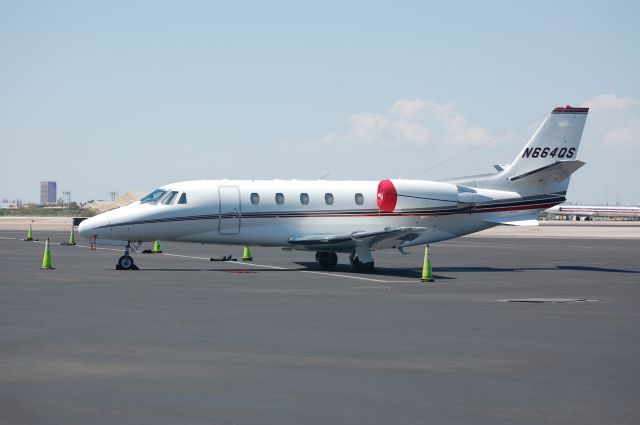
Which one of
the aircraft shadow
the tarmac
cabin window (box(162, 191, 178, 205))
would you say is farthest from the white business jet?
the tarmac

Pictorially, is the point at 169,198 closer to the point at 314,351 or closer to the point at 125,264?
the point at 125,264

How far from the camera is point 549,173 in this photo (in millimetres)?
35062

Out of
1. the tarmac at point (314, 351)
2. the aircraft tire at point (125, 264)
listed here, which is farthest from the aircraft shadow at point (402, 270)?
the tarmac at point (314, 351)

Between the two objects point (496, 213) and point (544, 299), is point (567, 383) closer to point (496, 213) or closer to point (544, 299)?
point (544, 299)

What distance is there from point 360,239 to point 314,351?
699 inches

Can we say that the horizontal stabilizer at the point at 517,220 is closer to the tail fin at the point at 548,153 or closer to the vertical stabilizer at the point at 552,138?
the tail fin at the point at 548,153

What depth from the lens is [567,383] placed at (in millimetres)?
11281

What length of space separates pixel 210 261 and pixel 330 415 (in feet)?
94.7

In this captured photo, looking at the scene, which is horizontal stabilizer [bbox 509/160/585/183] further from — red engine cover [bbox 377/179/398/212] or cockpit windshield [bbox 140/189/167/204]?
cockpit windshield [bbox 140/189/167/204]

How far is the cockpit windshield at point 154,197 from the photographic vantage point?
105 feet

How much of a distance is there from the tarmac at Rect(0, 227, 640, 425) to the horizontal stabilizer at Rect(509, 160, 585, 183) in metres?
8.00

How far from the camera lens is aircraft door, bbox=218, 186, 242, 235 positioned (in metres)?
32.0

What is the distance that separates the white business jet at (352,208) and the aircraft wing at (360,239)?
34 millimetres

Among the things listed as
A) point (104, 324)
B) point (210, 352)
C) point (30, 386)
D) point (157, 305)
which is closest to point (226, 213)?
point (157, 305)
